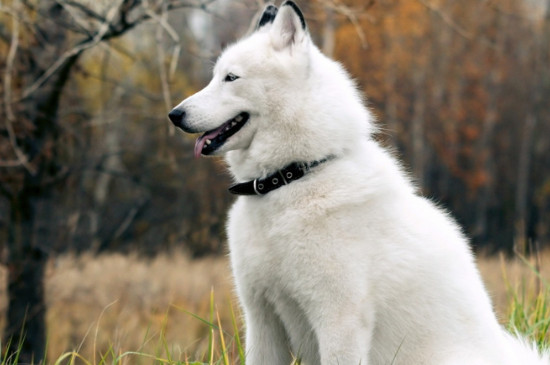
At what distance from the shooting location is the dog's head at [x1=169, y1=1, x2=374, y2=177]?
304 cm

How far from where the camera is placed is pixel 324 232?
2.82m

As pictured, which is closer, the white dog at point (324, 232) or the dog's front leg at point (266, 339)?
the white dog at point (324, 232)

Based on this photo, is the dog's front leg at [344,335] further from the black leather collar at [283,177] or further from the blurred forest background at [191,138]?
the blurred forest background at [191,138]

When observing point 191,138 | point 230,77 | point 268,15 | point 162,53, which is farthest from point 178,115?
point 191,138

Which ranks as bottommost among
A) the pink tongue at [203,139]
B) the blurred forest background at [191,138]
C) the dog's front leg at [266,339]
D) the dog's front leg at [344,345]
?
the blurred forest background at [191,138]

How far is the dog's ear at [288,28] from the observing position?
122 inches

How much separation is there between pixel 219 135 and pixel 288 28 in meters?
0.57

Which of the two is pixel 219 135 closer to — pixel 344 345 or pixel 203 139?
pixel 203 139

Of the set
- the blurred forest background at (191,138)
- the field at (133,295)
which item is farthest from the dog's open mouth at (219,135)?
the field at (133,295)

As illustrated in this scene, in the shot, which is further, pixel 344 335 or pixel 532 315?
pixel 532 315

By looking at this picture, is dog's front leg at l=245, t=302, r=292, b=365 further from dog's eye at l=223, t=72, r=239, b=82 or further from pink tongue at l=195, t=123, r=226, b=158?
dog's eye at l=223, t=72, r=239, b=82

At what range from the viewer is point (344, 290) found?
8.98ft

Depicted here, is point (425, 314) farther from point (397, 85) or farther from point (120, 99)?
point (397, 85)

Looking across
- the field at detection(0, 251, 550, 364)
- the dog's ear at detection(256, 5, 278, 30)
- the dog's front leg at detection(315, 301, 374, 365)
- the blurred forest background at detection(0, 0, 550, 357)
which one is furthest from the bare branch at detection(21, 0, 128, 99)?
the field at detection(0, 251, 550, 364)
